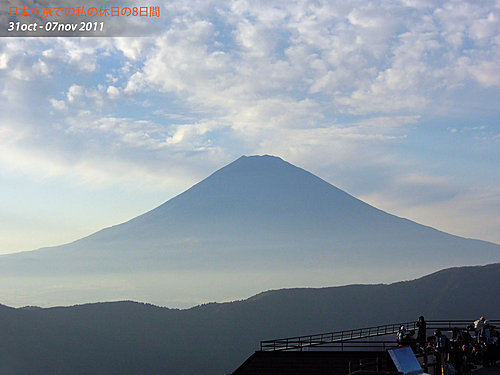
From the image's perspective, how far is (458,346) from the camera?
19.8 meters

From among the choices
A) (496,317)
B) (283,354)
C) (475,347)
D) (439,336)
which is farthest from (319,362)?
(496,317)

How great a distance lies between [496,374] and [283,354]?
42.5ft

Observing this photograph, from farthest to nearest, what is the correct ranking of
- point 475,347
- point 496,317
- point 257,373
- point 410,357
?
point 496,317
point 257,373
point 475,347
point 410,357

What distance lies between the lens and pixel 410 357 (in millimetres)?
11406

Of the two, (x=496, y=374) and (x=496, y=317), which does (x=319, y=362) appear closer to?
(x=496, y=374)

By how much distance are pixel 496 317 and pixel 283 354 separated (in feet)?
594

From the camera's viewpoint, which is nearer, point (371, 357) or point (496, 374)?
point (496, 374)

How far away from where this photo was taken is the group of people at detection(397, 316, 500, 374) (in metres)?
19.1

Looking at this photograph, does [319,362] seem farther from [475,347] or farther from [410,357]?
[410,357]

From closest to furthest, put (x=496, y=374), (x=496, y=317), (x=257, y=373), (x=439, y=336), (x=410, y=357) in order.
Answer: (x=410, y=357)
(x=439, y=336)
(x=496, y=374)
(x=257, y=373)
(x=496, y=317)

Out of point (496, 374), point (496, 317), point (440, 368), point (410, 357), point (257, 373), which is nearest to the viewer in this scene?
point (410, 357)

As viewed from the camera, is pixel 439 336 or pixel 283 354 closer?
pixel 439 336

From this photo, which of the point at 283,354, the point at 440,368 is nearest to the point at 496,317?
the point at 283,354

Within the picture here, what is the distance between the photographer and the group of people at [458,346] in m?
19.1
